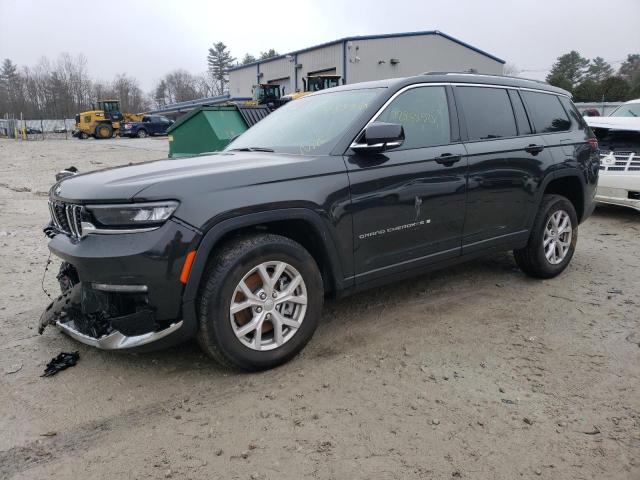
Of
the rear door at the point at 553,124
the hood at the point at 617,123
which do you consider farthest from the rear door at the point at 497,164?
the hood at the point at 617,123

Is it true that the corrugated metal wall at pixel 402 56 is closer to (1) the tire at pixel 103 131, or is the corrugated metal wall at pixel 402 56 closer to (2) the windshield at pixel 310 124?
(1) the tire at pixel 103 131

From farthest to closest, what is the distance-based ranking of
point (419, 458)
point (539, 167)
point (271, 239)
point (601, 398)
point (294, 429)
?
point (539, 167) → point (271, 239) → point (601, 398) → point (294, 429) → point (419, 458)

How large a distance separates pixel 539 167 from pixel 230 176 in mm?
2939

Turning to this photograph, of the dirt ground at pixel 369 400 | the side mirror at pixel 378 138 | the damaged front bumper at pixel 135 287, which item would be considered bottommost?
the dirt ground at pixel 369 400

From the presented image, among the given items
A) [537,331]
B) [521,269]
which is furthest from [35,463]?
[521,269]

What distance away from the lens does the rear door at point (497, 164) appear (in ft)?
13.7

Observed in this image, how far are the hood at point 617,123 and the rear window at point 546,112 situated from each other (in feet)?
10.9

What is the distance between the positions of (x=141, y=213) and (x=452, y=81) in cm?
270

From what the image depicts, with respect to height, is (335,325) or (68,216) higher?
(68,216)

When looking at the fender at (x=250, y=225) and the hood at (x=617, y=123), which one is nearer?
the fender at (x=250, y=225)

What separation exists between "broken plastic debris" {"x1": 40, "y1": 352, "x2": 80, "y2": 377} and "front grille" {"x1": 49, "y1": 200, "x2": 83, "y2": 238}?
0.83 metres

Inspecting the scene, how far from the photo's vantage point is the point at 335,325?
3.98 m

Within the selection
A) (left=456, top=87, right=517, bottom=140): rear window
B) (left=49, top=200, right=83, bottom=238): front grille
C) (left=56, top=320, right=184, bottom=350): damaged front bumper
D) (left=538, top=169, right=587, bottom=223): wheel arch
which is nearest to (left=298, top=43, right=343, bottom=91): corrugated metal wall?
(left=538, top=169, right=587, bottom=223): wheel arch

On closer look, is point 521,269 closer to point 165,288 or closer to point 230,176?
point 230,176
